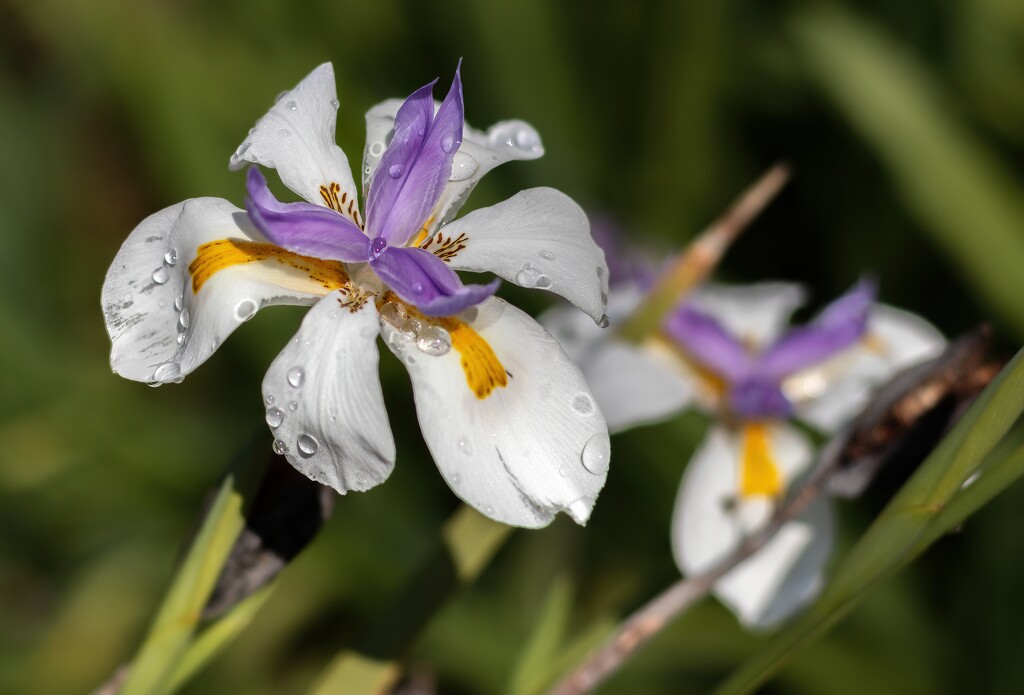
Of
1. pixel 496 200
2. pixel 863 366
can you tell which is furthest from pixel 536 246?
pixel 496 200

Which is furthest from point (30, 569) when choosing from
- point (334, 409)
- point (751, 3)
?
point (751, 3)

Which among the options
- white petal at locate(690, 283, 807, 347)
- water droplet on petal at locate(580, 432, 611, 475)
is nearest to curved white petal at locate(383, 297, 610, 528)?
water droplet on petal at locate(580, 432, 611, 475)

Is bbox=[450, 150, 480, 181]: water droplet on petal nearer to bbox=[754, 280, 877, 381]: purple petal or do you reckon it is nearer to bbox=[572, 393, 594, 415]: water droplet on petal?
bbox=[572, 393, 594, 415]: water droplet on petal

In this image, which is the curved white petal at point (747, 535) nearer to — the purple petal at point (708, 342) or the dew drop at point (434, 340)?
the purple petal at point (708, 342)

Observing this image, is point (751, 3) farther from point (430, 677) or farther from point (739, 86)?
point (430, 677)

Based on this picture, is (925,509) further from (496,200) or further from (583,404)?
(496,200)
